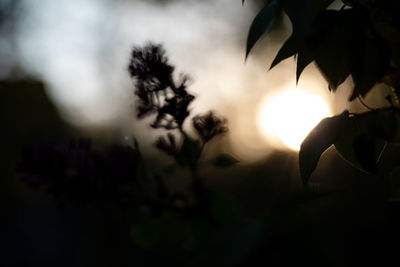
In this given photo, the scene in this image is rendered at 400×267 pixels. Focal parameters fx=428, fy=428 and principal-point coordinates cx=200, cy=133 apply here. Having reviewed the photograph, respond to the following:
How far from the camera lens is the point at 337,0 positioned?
56cm

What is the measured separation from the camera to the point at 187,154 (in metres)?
0.48

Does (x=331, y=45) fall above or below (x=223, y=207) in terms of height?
above

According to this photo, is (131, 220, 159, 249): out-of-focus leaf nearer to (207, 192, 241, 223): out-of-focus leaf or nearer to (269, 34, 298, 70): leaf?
(207, 192, 241, 223): out-of-focus leaf

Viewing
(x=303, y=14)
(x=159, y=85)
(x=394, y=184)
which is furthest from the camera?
(x=394, y=184)

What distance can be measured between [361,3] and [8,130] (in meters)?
9.32

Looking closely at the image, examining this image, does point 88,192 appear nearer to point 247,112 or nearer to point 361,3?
point 361,3

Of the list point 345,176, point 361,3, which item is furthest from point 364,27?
point 345,176

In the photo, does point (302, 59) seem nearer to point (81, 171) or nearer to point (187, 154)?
point (187, 154)

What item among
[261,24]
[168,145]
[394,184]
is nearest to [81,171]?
[168,145]

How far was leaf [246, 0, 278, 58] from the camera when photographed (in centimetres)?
43

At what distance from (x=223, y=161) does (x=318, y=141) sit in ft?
0.43

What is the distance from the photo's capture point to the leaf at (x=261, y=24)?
432 mm

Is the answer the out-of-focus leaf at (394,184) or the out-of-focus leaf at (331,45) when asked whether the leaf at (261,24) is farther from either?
the out-of-focus leaf at (394,184)

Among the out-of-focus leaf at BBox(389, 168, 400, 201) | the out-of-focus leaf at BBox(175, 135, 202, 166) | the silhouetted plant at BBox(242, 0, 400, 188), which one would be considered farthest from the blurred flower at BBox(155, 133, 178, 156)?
the out-of-focus leaf at BBox(389, 168, 400, 201)
